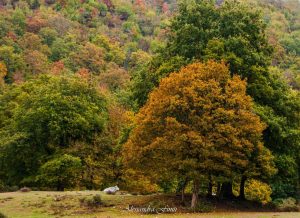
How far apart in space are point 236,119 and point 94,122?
24.9 metres

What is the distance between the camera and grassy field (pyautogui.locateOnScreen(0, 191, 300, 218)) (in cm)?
2970

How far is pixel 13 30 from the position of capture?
149 metres

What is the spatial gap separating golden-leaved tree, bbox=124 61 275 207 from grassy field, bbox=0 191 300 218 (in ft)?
8.64

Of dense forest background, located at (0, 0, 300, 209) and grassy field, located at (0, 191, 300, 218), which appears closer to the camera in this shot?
grassy field, located at (0, 191, 300, 218)

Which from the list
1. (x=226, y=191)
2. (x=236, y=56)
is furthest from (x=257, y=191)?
(x=236, y=56)

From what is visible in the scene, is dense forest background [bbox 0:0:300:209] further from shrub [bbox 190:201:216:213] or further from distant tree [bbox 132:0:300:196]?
shrub [bbox 190:201:216:213]

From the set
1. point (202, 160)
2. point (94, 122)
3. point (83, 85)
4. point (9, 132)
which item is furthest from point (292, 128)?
point (9, 132)

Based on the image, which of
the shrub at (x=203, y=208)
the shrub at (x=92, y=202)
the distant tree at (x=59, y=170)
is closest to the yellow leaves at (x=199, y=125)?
the shrub at (x=203, y=208)

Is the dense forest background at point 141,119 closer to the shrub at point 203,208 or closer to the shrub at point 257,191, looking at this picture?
the shrub at point 257,191

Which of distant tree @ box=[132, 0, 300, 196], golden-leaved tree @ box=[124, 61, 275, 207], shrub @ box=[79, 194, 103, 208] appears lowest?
shrub @ box=[79, 194, 103, 208]

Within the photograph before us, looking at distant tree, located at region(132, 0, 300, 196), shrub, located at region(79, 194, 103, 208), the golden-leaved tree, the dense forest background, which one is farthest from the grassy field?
distant tree, located at region(132, 0, 300, 196)

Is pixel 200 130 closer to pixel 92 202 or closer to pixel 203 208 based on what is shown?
pixel 203 208

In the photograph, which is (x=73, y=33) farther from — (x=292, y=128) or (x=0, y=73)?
(x=292, y=128)

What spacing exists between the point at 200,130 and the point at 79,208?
957 cm
